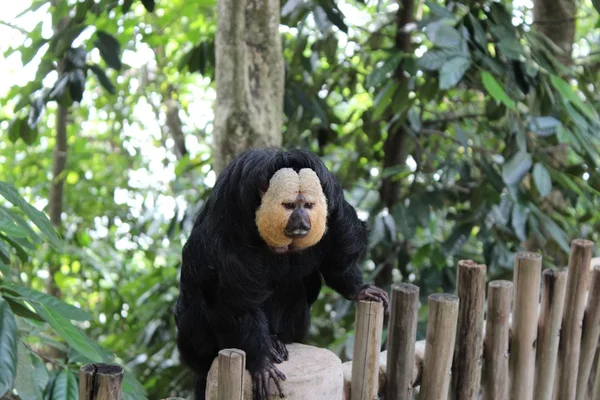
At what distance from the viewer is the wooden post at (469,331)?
5.13 feet

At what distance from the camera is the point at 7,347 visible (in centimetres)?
110

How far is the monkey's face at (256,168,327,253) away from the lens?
1321 mm

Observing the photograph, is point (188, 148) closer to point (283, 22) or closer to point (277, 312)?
point (283, 22)

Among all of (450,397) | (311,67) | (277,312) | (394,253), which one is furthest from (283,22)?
(450,397)

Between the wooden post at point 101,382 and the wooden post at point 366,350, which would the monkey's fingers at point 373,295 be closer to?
the wooden post at point 366,350

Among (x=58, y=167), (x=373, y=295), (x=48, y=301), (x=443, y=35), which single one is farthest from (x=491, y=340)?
(x=58, y=167)

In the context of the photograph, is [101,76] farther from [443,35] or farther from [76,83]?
[443,35]

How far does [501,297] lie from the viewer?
1623 millimetres

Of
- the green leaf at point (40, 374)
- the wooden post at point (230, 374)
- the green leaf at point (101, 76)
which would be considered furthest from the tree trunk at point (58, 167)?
the wooden post at point (230, 374)

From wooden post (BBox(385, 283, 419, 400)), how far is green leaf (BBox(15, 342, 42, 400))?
2.16 ft

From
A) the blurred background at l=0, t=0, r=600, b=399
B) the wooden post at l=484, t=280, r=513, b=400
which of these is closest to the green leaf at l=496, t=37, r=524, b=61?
the blurred background at l=0, t=0, r=600, b=399

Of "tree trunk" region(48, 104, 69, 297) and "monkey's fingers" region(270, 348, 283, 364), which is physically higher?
"tree trunk" region(48, 104, 69, 297)

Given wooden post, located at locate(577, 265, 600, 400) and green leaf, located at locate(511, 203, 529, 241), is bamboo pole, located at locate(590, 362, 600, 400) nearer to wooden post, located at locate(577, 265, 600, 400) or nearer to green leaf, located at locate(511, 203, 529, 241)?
wooden post, located at locate(577, 265, 600, 400)

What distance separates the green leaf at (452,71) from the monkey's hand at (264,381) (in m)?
0.79
